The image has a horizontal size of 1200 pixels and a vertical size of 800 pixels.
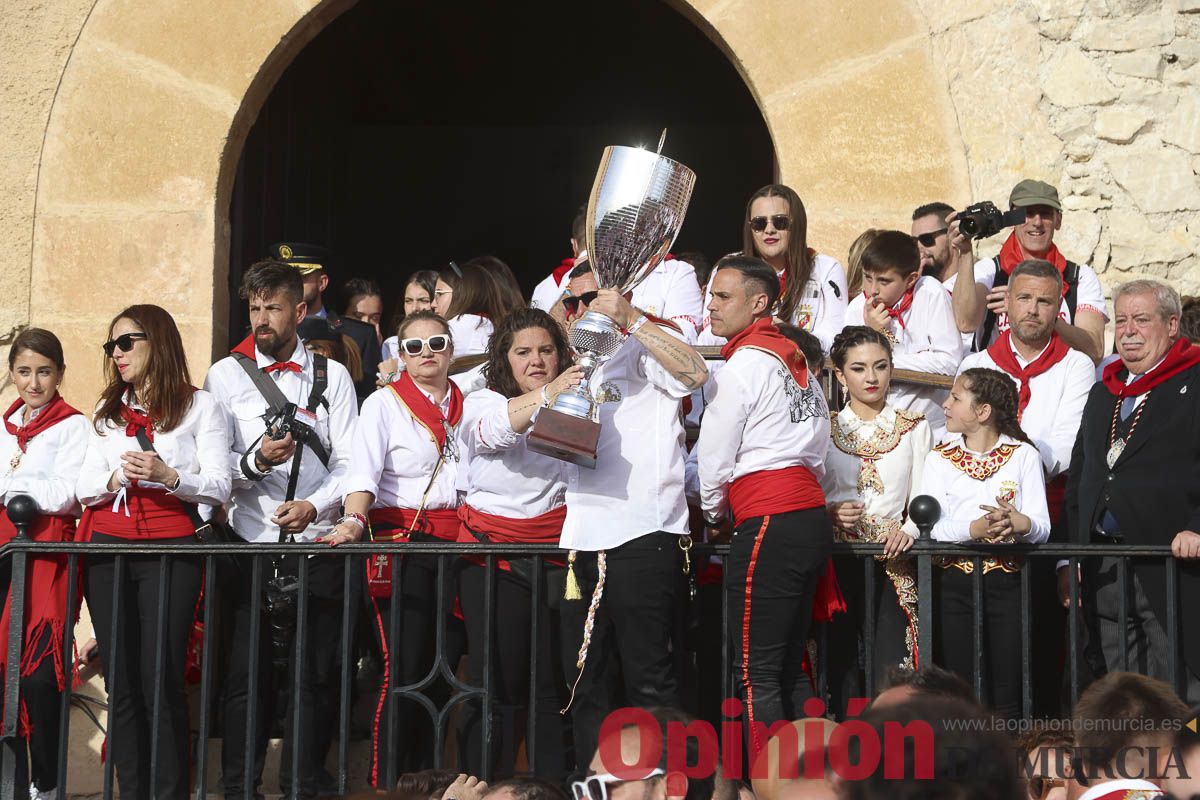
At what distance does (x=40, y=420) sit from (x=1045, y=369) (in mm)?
3590

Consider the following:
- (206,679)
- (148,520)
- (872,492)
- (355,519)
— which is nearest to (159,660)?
(206,679)

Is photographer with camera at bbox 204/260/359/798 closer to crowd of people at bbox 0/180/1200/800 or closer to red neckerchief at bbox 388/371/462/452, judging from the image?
crowd of people at bbox 0/180/1200/800

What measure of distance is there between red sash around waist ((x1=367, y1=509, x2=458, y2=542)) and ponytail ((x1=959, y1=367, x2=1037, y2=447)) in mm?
1785

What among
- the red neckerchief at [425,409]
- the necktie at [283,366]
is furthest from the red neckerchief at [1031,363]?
the necktie at [283,366]

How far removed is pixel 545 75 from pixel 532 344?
7433 millimetres

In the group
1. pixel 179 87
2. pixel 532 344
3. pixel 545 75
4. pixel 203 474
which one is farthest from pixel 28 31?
pixel 545 75

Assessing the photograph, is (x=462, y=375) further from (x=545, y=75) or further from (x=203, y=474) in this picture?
(x=545, y=75)

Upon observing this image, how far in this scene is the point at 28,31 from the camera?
6.71 metres

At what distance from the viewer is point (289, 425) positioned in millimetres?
5145

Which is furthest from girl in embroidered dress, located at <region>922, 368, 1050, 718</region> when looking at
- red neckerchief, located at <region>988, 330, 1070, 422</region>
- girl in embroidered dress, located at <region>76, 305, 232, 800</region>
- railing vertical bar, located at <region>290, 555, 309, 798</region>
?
girl in embroidered dress, located at <region>76, 305, 232, 800</region>

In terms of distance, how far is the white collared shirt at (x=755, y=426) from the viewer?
4.47 meters

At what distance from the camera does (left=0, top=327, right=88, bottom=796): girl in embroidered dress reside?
487 centimetres

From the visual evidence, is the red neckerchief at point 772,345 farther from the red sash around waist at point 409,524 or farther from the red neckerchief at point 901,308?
the red sash around waist at point 409,524

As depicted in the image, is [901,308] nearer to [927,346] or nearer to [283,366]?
[927,346]
